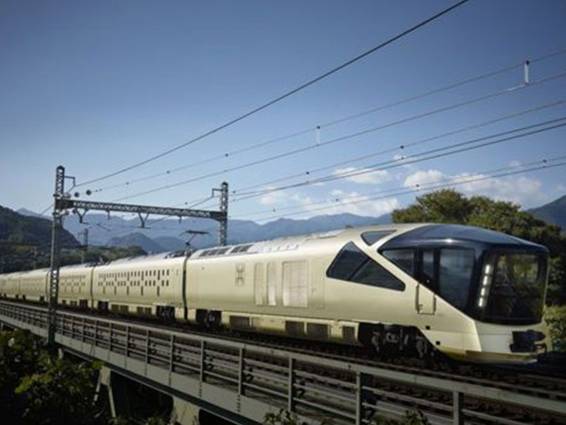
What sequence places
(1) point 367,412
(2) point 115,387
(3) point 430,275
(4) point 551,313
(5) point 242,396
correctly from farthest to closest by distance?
(4) point 551,313
(2) point 115,387
(3) point 430,275
(5) point 242,396
(1) point 367,412

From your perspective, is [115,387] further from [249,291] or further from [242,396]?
[242,396]

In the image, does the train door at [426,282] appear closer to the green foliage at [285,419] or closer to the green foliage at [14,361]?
the green foliage at [285,419]

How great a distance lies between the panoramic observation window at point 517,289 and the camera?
13.3 metres

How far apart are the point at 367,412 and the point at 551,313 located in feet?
62.5

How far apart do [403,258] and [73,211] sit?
23.7 metres

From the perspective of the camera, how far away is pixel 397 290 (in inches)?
578

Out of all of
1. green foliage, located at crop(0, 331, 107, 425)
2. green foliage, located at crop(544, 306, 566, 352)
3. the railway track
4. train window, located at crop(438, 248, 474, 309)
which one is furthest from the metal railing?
green foliage, located at crop(544, 306, 566, 352)

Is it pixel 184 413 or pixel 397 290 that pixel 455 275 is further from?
pixel 184 413

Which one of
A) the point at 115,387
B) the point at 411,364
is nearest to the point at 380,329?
the point at 411,364

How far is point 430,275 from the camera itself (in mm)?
14094

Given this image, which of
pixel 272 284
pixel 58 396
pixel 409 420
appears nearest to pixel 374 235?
pixel 272 284

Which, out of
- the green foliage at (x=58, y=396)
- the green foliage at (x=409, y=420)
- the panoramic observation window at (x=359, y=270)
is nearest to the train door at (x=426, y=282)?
the panoramic observation window at (x=359, y=270)

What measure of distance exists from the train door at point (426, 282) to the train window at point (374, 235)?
5.00 feet

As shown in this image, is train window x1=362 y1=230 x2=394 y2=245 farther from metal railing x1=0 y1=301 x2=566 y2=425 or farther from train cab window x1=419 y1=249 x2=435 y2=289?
metal railing x1=0 y1=301 x2=566 y2=425
